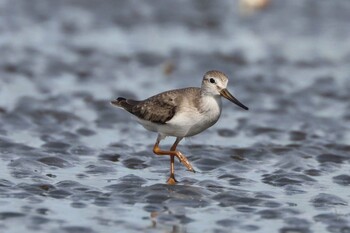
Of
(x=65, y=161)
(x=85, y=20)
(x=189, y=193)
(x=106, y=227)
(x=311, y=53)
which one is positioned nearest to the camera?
(x=106, y=227)

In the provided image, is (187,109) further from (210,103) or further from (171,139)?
(171,139)

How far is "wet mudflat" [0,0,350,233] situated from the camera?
10.5m

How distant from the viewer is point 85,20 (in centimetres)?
2189

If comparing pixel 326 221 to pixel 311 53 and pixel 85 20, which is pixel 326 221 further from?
pixel 85 20

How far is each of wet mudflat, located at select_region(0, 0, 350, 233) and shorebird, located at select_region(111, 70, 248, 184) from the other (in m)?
0.65

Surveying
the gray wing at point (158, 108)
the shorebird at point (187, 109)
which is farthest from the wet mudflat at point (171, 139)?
the gray wing at point (158, 108)

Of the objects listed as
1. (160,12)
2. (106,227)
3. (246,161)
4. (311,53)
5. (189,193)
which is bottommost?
(106,227)

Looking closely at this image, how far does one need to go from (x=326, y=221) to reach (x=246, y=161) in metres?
2.93

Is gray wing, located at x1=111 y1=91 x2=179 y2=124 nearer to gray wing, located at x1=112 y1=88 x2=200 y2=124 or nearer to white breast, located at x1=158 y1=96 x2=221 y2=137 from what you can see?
gray wing, located at x1=112 y1=88 x2=200 y2=124

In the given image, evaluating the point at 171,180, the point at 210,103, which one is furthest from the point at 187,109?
the point at 171,180

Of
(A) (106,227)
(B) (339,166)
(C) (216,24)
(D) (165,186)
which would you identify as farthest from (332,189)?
(C) (216,24)

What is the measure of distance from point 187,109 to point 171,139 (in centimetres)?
256

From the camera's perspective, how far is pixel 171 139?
14320mm

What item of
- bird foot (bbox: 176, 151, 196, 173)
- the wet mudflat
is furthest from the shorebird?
the wet mudflat
